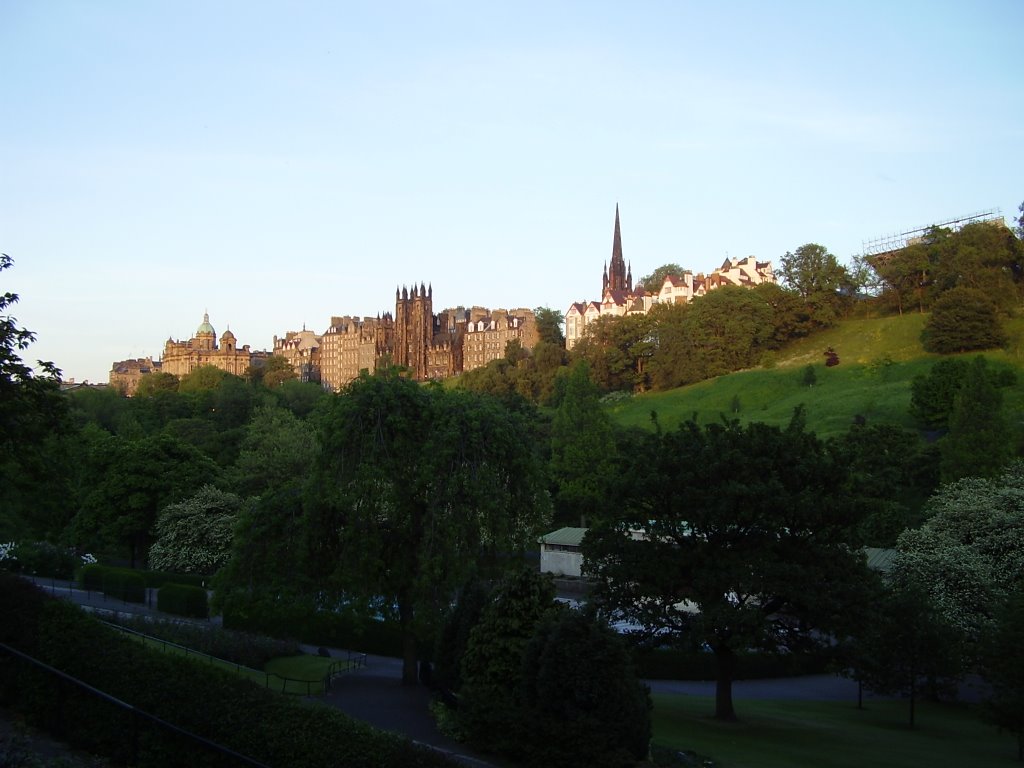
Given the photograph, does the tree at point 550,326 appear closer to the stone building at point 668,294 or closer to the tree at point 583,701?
the stone building at point 668,294

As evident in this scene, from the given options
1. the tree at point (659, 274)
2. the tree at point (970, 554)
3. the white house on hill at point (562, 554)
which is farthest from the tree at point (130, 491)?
the tree at point (659, 274)

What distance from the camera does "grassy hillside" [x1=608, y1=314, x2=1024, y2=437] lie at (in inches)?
2557

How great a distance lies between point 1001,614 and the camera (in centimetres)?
2469

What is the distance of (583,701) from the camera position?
16.0 m

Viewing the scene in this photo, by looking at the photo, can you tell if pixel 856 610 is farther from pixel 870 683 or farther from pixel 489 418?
pixel 489 418

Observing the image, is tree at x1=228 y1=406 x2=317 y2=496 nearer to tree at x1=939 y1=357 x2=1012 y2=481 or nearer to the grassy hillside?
the grassy hillside

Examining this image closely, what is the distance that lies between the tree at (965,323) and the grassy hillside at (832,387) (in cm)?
138

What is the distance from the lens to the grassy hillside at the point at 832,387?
64938 mm

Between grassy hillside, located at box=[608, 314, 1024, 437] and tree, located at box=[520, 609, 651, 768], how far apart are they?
151 ft

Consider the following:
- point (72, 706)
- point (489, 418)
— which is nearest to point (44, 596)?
point (72, 706)

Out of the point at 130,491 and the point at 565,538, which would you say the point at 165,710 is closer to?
the point at 130,491

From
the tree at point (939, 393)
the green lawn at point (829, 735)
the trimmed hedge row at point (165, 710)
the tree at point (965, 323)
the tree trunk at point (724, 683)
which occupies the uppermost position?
the tree at point (965, 323)

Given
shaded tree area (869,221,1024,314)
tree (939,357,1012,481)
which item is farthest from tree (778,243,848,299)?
tree (939,357,1012,481)

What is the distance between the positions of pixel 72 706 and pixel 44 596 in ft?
10.6
